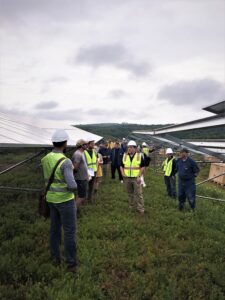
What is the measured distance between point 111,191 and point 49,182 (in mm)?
6473

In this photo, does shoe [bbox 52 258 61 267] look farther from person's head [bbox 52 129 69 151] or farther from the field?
person's head [bbox 52 129 69 151]

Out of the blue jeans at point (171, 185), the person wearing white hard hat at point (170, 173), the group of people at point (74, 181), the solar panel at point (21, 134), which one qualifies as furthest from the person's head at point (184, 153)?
the solar panel at point (21, 134)

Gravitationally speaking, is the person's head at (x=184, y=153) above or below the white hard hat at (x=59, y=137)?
below

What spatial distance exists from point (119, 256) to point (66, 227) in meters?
1.35

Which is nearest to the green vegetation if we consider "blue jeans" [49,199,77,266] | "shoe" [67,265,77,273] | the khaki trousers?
the khaki trousers

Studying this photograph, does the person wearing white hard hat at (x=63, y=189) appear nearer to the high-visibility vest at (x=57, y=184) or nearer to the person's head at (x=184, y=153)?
the high-visibility vest at (x=57, y=184)

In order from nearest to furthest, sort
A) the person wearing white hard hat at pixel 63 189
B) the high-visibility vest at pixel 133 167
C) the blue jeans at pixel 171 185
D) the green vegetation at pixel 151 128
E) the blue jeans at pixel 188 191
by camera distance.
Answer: the person wearing white hard hat at pixel 63 189
the green vegetation at pixel 151 128
the high-visibility vest at pixel 133 167
the blue jeans at pixel 188 191
the blue jeans at pixel 171 185

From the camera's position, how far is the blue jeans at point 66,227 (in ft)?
14.4

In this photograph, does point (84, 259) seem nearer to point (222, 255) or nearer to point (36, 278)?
point (36, 278)

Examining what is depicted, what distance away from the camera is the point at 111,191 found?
35.2 ft

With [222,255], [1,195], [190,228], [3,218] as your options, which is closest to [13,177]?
[1,195]

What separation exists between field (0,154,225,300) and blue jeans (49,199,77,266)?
21 cm

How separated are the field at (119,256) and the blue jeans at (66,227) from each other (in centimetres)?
21

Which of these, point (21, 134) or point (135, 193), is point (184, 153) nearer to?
point (135, 193)
